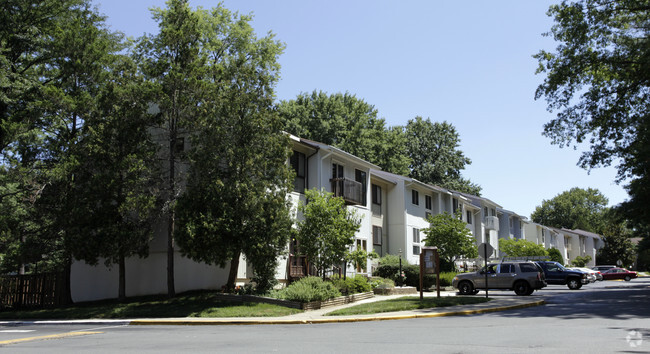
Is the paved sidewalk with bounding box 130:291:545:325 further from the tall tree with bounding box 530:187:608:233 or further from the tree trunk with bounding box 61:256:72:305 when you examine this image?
the tall tree with bounding box 530:187:608:233

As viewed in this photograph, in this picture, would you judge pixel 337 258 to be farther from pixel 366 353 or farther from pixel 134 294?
pixel 366 353

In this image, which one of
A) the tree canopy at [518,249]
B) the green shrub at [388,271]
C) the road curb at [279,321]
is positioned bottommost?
the road curb at [279,321]

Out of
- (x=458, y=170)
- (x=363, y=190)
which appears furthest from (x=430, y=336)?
(x=458, y=170)

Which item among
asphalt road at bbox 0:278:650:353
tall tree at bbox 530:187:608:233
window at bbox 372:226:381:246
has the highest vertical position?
tall tree at bbox 530:187:608:233

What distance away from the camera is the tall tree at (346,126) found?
5253 centimetres

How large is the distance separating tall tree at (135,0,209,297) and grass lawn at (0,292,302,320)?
1.29 m

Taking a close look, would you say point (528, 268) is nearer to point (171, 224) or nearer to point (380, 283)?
point (380, 283)

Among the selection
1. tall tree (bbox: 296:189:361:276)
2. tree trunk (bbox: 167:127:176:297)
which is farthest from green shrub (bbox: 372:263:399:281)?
tree trunk (bbox: 167:127:176:297)

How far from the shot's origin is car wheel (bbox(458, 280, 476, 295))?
96.6 feet

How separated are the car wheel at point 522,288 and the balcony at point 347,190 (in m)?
10.1

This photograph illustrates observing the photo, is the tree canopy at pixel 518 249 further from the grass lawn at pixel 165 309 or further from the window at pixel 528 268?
the grass lawn at pixel 165 309

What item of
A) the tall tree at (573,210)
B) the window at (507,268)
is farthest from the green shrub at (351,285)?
the tall tree at (573,210)

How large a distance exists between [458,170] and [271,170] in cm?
5428

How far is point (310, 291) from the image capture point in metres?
21.8
